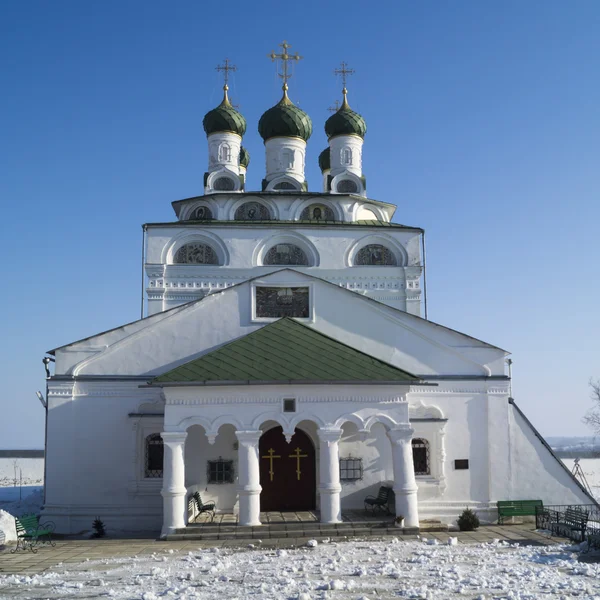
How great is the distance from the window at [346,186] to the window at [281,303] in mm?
7425

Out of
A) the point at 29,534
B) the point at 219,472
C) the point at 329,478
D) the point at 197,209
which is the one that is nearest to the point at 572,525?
the point at 329,478

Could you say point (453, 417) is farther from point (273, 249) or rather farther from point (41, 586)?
point (41, 586)

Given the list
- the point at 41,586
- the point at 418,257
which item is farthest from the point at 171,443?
the point at 418,257

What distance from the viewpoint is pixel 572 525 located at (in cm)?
1121

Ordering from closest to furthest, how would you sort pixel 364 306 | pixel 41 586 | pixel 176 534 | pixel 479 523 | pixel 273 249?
1. pixel 41 586
2. pixel 176 534
3. pixel 479 523
4. pixel 364 306
5. pixel 273 249

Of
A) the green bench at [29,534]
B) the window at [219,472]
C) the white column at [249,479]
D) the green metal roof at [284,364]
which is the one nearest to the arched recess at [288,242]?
the green metal roof at [284,364]

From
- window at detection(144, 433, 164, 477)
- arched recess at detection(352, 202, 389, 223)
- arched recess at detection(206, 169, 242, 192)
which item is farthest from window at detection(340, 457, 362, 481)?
arched recess at detection(206, 169, 242, 192)

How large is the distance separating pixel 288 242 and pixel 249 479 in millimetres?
7789

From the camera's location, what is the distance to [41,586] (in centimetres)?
830

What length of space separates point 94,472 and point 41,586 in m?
5.50

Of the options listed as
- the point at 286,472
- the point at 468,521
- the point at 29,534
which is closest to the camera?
the point at 29,534

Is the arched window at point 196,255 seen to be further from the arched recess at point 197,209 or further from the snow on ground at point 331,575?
the snow on ground at point 331,575

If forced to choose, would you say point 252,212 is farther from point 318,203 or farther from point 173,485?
point 173,485

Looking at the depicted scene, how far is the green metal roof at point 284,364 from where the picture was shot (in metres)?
12.1
